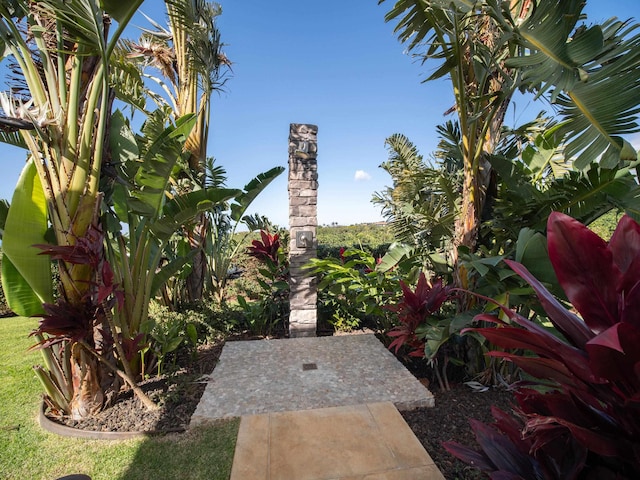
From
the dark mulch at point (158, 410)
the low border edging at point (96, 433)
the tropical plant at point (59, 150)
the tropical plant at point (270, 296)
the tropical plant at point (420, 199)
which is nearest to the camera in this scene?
the tropical plant at point (59, 150)

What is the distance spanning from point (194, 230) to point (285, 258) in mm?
1659

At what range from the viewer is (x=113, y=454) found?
227cm

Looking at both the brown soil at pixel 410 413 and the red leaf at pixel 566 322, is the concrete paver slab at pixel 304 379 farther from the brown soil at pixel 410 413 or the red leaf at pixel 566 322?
the red leaf at pixel 566 322

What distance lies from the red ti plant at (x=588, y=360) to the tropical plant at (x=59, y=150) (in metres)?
2.87

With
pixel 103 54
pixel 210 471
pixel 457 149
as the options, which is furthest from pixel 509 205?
pixel 103 54

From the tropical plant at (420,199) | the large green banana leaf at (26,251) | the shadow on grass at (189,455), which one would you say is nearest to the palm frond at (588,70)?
the tropical plant at (420,199)

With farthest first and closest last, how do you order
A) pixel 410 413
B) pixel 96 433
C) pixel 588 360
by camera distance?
pixel 410 413 → pixel 96 433 → pixel 588 360

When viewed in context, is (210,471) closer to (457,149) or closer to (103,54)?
(103,54)

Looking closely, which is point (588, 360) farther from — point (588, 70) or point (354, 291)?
point (354, 291)

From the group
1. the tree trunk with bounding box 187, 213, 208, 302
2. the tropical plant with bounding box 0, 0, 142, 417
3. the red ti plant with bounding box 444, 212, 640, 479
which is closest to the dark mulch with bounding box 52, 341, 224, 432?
the tropical plant with bounding box 0, 0, 142, 417

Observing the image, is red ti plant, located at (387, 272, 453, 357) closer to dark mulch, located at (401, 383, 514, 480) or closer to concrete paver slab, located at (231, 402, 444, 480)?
dark mulch, located at (401, 383, 514, 480)

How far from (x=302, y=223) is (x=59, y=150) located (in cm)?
314

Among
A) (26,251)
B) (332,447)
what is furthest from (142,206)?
(332,447)

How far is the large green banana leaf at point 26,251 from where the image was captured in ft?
7.55
